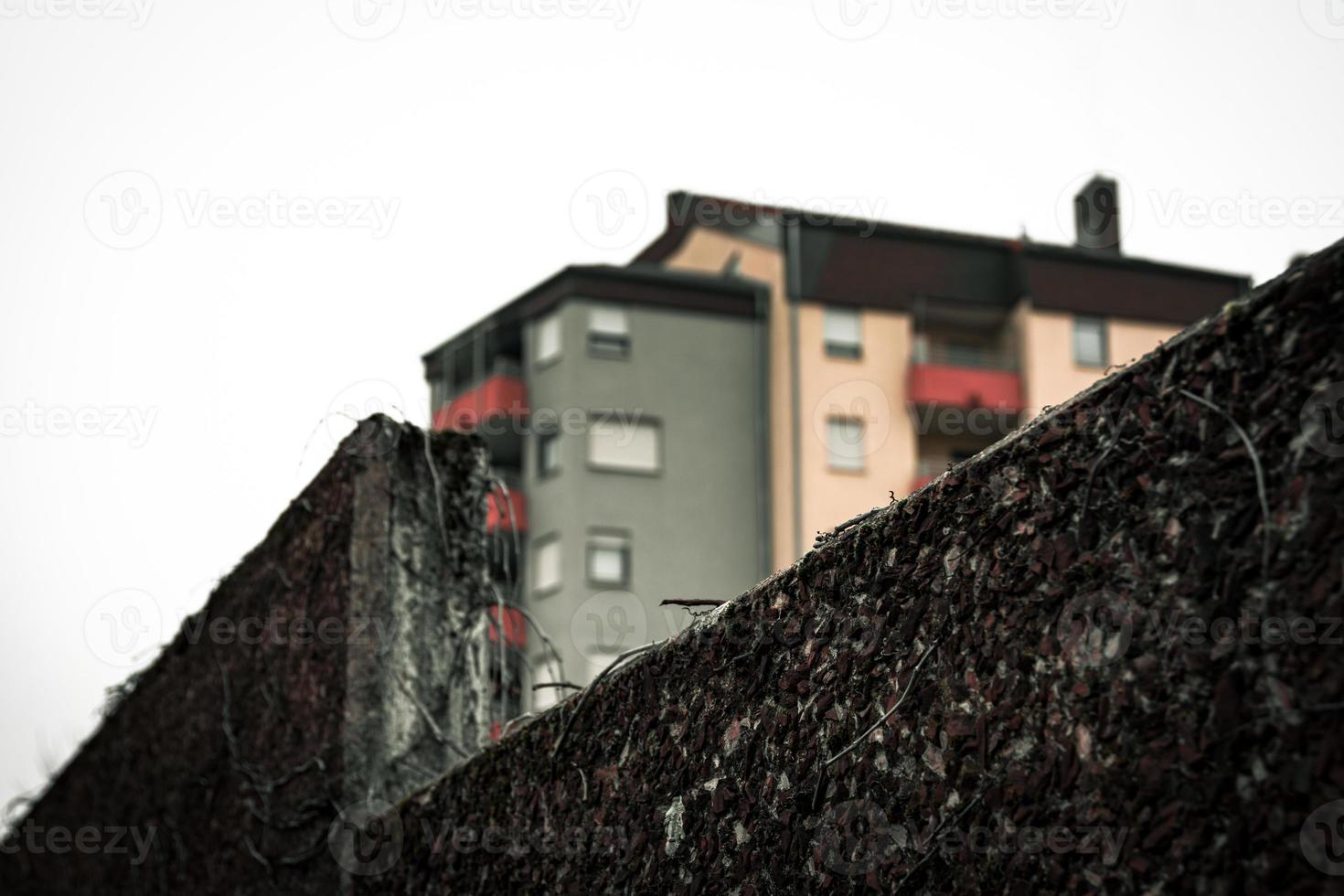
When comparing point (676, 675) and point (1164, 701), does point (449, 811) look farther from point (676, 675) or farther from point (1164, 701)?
point (1164, 701)

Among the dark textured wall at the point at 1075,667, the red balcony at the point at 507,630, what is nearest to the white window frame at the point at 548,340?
the red balcony at the point at 507,630

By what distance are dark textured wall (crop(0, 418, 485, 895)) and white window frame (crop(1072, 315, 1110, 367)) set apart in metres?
32.2

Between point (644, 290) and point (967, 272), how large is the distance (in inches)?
306

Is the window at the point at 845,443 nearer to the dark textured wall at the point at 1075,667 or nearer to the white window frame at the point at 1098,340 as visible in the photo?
the white window frame at the point at 1098,340

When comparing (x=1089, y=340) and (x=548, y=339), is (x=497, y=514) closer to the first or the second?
(x=548, y=339)

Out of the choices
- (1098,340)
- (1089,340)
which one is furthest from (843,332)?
(1098,340)

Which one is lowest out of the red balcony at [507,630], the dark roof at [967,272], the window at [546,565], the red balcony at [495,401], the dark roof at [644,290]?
the red balcony at [507,630]

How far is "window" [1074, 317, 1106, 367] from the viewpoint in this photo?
37062 mm

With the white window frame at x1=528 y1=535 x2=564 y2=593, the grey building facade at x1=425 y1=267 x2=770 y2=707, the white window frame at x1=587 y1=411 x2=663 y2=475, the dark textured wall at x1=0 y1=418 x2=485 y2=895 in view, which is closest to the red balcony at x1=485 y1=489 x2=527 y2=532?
the dark textured wall at x1=0 y1=418 x2=485 y2=895

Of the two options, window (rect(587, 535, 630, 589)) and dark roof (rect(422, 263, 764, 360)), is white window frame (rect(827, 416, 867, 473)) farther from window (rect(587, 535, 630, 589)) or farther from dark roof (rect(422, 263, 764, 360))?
window (rect(587, 535, 630, 589))

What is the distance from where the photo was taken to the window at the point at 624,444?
112ft

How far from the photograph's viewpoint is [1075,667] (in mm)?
2152

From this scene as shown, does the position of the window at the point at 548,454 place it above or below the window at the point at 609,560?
above

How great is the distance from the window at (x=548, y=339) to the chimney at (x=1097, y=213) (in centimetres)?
1449
